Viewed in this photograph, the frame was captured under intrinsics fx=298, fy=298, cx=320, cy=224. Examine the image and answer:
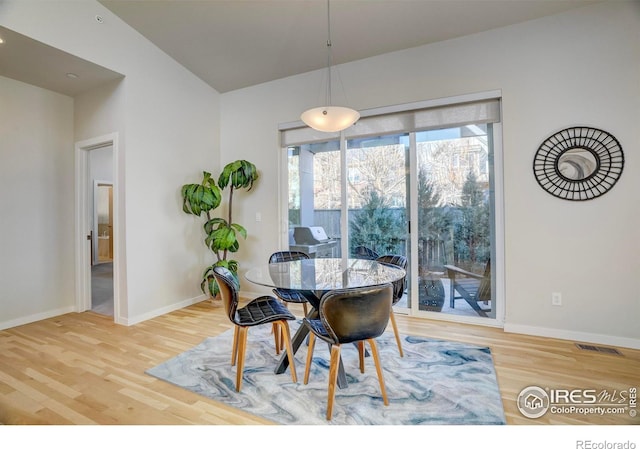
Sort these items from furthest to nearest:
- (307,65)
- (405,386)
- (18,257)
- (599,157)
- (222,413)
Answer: (307,65), (18,257), (599,157), (405,386), (222,413)

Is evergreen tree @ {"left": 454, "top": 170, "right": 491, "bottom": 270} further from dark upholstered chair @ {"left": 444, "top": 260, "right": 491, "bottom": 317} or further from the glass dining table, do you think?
the glass dining table

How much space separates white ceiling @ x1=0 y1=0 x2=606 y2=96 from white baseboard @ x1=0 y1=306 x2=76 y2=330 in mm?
2691

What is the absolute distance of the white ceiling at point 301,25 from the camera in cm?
275

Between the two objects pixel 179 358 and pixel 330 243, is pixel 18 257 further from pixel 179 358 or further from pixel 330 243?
pixel 330 243

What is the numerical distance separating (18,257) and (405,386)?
4287 millimetres

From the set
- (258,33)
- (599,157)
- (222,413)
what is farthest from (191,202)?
(599,157)

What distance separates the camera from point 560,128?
2764 mm

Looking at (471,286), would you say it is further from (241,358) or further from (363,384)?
(241,358)

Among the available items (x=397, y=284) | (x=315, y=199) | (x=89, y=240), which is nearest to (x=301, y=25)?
(x=315, y=199)


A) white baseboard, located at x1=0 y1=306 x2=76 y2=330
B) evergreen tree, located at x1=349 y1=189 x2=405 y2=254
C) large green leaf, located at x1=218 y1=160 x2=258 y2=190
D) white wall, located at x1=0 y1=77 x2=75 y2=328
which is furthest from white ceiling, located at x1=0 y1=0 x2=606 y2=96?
white baseboard, located at x1=0 y1=306 x2=76 y2=330

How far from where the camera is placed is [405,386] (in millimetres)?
2035

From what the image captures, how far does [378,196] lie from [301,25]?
2.02 m

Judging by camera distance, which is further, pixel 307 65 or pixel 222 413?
pixel 307 65

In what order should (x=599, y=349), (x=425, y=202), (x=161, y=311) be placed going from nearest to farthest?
(x=599, y=349)
(x=425, y=202)
(x=161, y=311)
